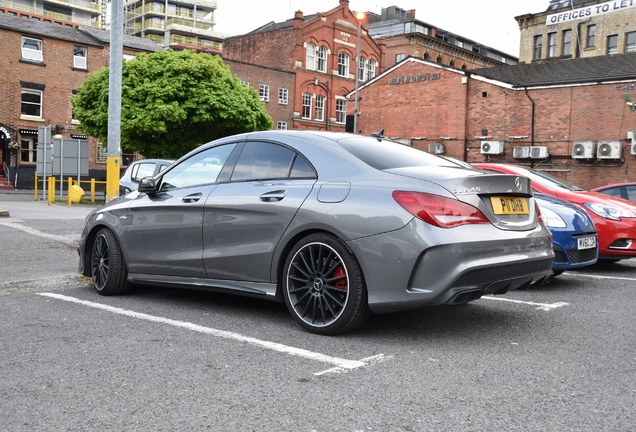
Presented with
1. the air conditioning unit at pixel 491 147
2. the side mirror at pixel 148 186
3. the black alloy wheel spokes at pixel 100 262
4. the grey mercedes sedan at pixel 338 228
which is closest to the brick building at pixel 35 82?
the air conditioning unit at pixel 491 147

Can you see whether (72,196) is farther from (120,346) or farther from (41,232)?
(120,346)

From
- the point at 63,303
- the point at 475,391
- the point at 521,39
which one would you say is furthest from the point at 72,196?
the point at 521,39

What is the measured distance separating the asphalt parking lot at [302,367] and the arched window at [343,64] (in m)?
54.2

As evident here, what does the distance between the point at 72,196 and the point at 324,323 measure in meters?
23.0

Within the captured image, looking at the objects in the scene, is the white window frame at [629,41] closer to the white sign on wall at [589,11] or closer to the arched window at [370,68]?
the white sign on wall at [589,11]

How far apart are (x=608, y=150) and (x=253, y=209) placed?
2790cm

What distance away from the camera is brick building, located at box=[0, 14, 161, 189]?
127 feet

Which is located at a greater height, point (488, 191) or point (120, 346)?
point (488, 191)

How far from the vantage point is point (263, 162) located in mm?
5297

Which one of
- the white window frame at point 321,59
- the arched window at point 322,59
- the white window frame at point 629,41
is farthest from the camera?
the arched window at point 322,59

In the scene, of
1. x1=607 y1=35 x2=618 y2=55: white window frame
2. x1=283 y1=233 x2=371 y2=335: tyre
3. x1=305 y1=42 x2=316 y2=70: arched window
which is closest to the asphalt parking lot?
x1=283 y1=233 x2=371 y2=335: tyre

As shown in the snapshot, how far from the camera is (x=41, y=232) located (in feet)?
38.3

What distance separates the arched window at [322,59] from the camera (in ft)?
186

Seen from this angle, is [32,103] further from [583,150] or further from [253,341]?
[253,341]
